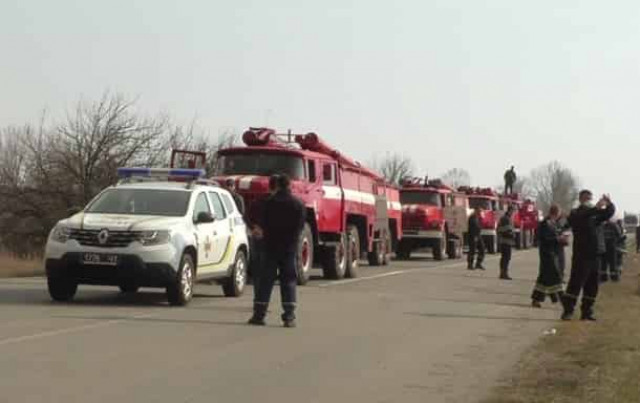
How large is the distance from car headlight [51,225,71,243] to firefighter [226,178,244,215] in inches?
181

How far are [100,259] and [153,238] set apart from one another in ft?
2.51

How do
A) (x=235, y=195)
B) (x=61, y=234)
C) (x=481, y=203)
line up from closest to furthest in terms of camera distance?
1. (x=61, y=234)
2. (x=235, y=195)
3. (x=481, y=203)

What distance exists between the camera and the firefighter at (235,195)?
19633 millimetres

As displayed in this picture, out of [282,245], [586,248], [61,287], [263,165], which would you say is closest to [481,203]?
[263,165]

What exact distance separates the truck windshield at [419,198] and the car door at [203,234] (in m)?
23.5

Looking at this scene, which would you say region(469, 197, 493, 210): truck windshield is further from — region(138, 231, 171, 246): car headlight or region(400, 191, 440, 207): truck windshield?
region(138, 231, 171, 246): car headlight

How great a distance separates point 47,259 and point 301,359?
5727mm

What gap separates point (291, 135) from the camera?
965 inches

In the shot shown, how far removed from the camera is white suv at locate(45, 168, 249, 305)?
14.6 meters

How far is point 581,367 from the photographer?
1034cm

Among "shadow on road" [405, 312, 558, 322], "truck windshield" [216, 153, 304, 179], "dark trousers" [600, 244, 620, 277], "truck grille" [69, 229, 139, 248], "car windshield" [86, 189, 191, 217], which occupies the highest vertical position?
"truck windshield" [216, 153, 304, 179]

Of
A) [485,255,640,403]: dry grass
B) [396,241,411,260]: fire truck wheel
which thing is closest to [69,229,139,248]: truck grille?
[485,255,640,403]: dry grass

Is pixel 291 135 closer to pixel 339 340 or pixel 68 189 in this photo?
pixel 339 340

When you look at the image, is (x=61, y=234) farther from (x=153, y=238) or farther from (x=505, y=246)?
(x=505, y=246)
